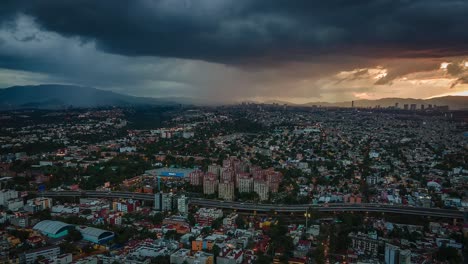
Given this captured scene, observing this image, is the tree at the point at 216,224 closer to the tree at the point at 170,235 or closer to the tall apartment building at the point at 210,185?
the tree at the point at 170,235

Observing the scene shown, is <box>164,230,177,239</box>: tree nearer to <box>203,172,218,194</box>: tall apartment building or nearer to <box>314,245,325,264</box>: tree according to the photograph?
<box>314,245,325,264</box>: tree

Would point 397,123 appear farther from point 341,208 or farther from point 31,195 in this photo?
point 31,195

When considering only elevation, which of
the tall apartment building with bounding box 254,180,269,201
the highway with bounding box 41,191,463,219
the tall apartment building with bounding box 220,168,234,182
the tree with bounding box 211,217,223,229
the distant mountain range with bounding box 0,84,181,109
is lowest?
the highway with bounding box 41,191,463,219

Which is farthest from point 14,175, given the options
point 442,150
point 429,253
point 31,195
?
point 442,150

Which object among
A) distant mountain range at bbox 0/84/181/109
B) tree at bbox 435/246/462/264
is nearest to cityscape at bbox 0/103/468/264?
tree at bbox 435/246/462/264

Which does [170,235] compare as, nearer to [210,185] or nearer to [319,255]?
[319,255]

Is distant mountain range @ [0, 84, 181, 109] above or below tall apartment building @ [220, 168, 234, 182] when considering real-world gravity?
above

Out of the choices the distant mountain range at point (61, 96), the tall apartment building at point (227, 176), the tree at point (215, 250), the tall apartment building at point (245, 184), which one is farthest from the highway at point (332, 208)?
the distant mountain range at point (61, 96)

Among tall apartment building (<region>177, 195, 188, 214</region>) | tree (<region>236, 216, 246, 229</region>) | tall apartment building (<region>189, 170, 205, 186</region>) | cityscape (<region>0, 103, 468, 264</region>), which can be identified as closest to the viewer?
cityscape (<region>0, 103, 468, 264</region>)
